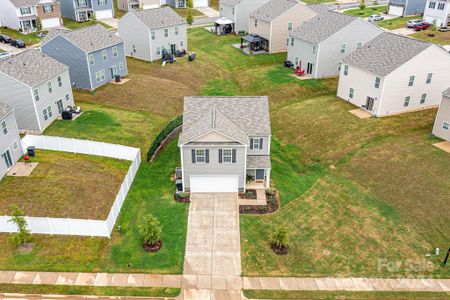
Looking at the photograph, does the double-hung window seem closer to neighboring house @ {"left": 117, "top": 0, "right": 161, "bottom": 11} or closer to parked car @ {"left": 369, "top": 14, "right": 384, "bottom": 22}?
neighboring house @ {"left": 117, "top": 0, "right": 161, "bottom": 11}

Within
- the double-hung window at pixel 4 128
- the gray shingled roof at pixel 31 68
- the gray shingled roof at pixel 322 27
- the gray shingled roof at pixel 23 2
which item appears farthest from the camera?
the gray shingled roof at pixel 23 2

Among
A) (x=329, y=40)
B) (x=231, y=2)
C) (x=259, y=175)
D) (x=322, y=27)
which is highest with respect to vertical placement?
(x=231, y=2)

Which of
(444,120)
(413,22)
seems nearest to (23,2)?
(444,120)

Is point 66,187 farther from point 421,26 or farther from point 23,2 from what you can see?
point 421,26

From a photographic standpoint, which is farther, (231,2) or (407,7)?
(407,7)

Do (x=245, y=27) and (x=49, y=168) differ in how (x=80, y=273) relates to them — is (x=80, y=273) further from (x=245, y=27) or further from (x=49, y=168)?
(x=245, y=27)

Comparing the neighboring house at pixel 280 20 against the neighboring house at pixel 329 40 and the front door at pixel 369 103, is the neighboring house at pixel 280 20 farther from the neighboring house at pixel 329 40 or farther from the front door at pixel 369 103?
the front door at pixel 369 103

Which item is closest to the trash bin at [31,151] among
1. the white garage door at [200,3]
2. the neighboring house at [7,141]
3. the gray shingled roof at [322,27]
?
the neighboring house at [7,141]
